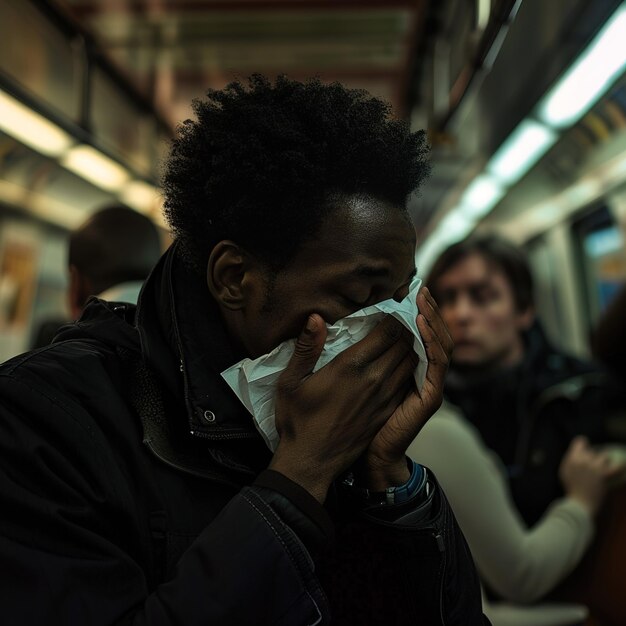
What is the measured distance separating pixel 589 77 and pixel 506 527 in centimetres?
→ 179

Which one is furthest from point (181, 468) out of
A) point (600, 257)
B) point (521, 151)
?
point (600, 257)

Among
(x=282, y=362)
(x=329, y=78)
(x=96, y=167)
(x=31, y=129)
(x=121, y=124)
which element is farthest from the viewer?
(x=121, y=124)

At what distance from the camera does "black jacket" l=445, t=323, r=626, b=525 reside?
2410 millimetres

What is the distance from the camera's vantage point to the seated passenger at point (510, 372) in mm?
2480

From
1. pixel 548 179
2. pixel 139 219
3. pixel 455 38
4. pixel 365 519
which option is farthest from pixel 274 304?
pixel 548 179

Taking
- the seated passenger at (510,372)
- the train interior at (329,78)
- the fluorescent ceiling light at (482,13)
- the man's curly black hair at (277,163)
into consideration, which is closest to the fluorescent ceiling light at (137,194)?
the train interior at (329,78)

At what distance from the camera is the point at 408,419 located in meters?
1.17

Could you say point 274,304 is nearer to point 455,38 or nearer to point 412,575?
point 412,575

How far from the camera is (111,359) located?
3.83 feet

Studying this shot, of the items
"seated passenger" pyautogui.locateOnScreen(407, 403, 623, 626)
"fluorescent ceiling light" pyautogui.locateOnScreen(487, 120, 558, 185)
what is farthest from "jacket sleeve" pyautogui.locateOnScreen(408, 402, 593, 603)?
"fluorescent ceiling light" pyautogui.locateOnScreen(487, 120, 558, 185)

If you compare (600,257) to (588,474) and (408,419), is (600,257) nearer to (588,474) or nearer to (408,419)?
(588,474)

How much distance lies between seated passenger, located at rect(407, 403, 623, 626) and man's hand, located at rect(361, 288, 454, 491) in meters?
0.58

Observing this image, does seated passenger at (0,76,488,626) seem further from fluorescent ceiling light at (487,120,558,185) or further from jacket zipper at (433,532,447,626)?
Answer: fluorescent ceiling light at (487,120,558,185)

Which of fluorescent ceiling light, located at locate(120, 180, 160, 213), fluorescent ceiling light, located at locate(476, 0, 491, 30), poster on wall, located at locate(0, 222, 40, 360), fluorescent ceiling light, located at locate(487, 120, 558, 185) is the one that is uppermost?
fluorescent ceiling light, located at locate(476, 0, 491, 30)
